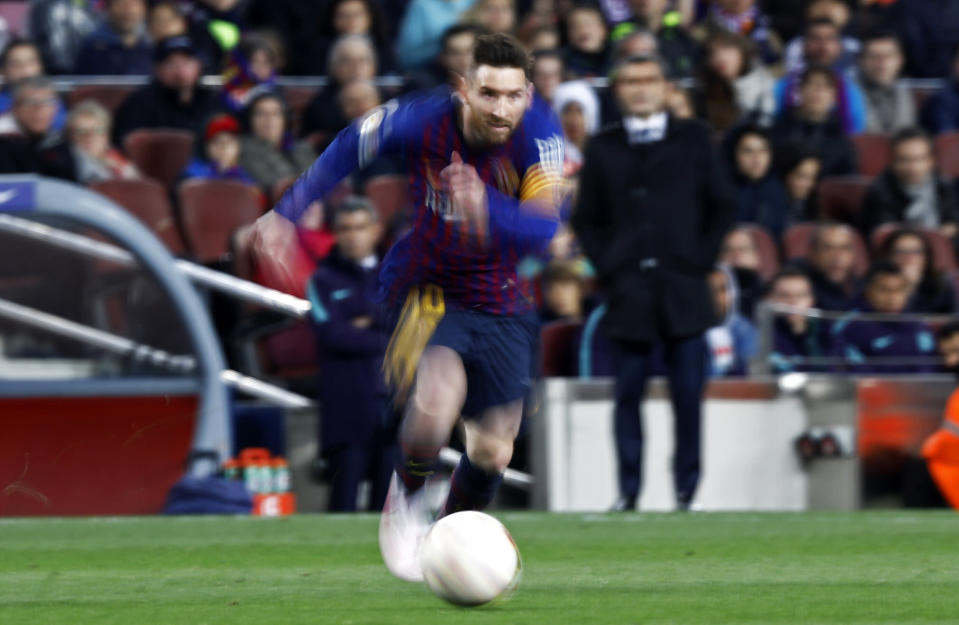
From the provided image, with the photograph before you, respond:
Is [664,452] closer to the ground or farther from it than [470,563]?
closer to the ground

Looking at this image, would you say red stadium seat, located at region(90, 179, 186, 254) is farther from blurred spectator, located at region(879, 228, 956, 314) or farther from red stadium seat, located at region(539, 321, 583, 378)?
blurred spectator, located at region(879, 228, 956, 314)

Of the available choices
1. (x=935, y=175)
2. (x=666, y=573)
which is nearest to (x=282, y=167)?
(x=935, y=175)

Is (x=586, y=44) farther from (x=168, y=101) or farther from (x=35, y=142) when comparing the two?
(x=35, y=142)

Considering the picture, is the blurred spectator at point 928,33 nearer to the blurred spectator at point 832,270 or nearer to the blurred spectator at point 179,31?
the blurred spectator at point 832,270

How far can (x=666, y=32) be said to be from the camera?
45.5ft

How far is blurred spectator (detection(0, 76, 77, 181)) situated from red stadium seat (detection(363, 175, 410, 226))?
192 centimetres

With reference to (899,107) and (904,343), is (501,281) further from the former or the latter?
(899,107)

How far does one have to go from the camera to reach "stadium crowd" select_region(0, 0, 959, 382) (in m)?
11.0

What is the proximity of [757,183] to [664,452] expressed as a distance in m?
2.55

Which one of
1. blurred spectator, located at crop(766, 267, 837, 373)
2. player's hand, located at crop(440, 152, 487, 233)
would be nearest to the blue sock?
player's hand, located at crop(440, 152, 487, 233)

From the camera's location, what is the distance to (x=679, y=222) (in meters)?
9.74

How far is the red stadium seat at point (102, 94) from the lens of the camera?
1287cm

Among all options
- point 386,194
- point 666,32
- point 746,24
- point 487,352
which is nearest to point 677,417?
point 386,194

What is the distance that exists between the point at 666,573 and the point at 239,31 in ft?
26.0
